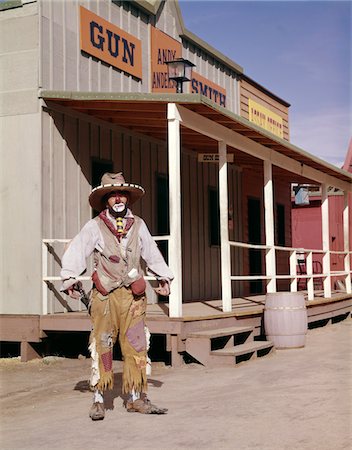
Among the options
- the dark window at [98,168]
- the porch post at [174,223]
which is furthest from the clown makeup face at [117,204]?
the dark window at [98,168]

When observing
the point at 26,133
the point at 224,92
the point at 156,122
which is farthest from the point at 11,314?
the point at 224,92

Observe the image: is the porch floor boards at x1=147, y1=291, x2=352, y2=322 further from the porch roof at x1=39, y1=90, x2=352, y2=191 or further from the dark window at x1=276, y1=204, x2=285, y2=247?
the dark window at x1=276, y1=204, x2=285, y2=247

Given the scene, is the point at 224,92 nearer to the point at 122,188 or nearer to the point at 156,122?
the point at 156,122

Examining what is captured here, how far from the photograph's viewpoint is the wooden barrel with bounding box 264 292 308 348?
10570mm

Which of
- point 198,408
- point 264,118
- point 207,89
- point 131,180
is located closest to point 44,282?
point 131,180

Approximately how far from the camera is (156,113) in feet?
33.7

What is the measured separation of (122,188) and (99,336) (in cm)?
126

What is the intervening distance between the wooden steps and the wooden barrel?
0.38 m

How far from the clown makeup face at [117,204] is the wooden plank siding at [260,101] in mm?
11938

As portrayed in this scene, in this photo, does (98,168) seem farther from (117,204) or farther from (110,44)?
(117,204)

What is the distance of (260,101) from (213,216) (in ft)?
17.7

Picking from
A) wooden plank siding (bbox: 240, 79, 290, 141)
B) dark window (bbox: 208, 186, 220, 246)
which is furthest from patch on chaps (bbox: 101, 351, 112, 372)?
wooden plank siding (bbox: 240, 79, 290, 141)

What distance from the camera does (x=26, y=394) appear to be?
24.5 ft

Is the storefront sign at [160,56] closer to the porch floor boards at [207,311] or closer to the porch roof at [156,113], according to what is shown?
the porch roof at [156,113]
